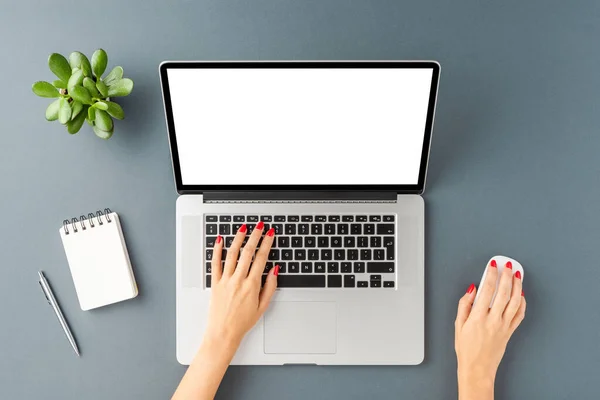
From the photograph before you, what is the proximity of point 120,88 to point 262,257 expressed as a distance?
0.40 m

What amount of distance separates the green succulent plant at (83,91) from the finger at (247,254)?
32cm

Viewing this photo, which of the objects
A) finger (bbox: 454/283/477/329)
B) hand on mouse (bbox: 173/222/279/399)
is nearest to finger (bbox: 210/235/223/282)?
hand on mouse (bbox: 173/222/279/399)

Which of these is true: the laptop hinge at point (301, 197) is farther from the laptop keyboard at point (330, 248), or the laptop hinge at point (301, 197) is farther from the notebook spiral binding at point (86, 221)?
the notebook spiral binding at point (86, 221)

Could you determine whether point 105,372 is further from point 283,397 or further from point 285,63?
point 285,63


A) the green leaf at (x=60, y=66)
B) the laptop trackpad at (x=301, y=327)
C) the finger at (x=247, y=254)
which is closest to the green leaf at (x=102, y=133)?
the green leaf at (x=60, y=66)

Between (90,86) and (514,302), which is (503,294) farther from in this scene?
(90,86)

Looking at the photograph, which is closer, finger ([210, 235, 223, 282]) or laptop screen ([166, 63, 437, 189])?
laptop screen ([166, 63, 437, 189])

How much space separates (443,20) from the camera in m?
0.94

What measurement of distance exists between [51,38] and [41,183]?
0.28 meters

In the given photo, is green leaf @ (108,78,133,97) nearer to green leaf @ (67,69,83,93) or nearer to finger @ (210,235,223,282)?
green leaf @ (67,69,83,93)

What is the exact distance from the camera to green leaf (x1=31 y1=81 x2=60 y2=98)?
86 centimetres

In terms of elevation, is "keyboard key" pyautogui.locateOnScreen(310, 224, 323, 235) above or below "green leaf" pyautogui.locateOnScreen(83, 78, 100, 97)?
below

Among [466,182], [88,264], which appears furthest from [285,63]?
[88,264]

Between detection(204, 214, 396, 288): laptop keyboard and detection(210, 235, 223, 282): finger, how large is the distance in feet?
0.06
